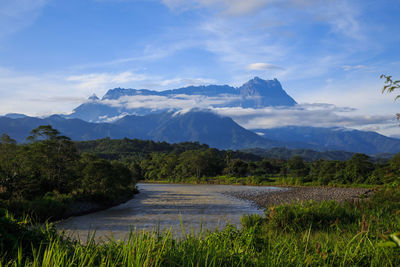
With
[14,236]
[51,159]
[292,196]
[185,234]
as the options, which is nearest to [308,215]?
[185,234]

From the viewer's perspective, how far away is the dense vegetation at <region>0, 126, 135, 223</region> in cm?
2361

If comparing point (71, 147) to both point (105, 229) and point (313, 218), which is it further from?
point (313, 218)

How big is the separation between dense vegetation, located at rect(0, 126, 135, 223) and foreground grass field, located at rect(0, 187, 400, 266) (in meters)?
16.6

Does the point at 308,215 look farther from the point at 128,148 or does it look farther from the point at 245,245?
the point at 128,148

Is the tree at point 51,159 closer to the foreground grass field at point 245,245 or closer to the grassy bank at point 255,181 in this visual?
the foreground grass field at point 245,245

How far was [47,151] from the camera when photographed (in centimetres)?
2869

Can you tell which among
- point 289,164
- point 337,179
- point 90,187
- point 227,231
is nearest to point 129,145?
point 289,164

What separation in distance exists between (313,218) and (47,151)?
82.6ft

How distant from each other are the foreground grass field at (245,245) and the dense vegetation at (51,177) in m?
16.6

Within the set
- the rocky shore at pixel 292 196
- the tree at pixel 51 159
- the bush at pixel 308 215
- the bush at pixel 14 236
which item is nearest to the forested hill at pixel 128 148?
the rocky shore at pixel 292 196

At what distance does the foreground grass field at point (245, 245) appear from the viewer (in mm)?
3115

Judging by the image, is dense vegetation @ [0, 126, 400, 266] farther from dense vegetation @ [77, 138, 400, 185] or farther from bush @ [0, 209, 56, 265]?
dense vegetation @ [77, 138, 400, 185]

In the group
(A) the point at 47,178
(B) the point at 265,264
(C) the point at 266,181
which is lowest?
(C) the point at 266,181

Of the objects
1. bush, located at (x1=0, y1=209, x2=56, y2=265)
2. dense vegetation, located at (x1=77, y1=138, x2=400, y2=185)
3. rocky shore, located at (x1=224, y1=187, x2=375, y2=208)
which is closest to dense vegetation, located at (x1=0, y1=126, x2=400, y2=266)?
bush, located at (x1=0, y1=209, x2=56, y2=265)
